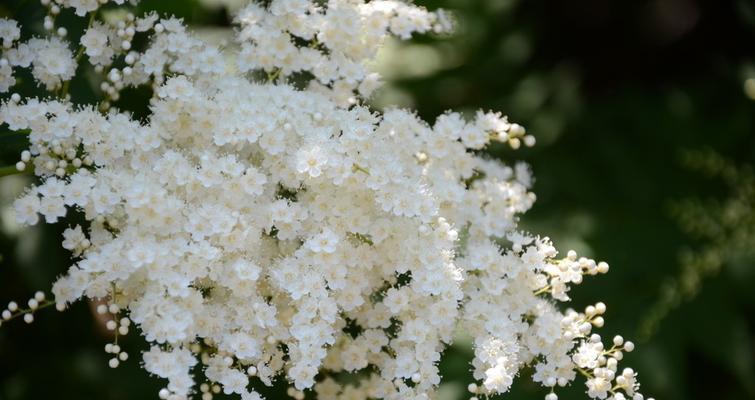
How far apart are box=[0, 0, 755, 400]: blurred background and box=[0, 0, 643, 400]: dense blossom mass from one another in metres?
0.66

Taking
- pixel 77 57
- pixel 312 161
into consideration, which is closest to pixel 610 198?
pixel 312 161

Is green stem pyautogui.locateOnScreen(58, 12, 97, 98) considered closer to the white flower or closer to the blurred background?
Result: the white flower

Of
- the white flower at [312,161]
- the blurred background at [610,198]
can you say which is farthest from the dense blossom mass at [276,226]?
the blurred background at [610,198]

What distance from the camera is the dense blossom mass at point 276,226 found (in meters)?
1.36

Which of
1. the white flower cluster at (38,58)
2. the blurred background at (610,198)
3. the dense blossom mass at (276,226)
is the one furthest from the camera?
the blurred background at (610,198)

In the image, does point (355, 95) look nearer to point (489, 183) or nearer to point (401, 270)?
point (489, 183)

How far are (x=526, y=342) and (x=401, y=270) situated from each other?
0.25m

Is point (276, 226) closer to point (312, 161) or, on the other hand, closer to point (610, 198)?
point (312, 161)

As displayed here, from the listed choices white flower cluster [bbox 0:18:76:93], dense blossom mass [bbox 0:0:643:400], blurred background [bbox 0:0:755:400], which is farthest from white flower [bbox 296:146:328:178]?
blurred background [bbox 0:0:755:400]

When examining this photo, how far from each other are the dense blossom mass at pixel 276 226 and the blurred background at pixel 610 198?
2.15 ft

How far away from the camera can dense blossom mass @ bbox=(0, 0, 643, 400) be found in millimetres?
1360

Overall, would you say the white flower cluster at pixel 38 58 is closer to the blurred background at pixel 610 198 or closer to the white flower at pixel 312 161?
the white flower at pixel 312 161

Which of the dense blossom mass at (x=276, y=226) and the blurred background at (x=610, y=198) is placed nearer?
the dense blossom mass at (x=276, y=226)

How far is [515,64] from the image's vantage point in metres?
3.07
